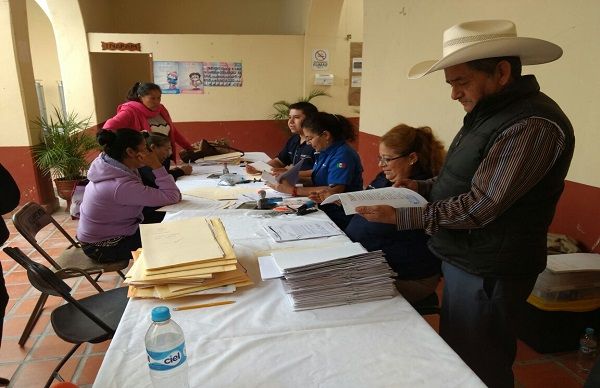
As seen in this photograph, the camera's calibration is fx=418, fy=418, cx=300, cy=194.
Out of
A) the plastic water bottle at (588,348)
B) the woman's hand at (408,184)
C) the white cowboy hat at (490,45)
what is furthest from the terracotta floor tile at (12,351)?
the plastic water bottle at (588,348)

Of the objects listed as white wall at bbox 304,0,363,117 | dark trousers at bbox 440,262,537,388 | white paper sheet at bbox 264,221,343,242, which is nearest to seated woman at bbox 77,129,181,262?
white paper sheet at bbox 264,221,343,242

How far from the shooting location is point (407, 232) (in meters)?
1.81

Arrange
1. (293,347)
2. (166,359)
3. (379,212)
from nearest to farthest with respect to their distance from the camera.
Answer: (166,359) < (293,347) < (379,212)

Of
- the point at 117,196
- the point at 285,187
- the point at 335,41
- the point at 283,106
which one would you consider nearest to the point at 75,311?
the point at 117,196

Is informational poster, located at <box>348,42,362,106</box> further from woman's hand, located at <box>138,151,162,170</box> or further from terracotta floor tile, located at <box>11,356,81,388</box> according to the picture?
terracotta floor tile, located at <box>11,356,81,388</box>

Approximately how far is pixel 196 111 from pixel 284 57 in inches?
64.3

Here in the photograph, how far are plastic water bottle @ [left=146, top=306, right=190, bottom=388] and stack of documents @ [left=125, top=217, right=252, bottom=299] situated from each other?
12.2 inches

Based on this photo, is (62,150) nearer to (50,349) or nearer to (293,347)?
(50,349)

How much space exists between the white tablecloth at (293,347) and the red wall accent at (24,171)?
161 inches

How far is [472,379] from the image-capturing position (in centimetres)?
94

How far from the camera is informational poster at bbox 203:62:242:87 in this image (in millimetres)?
6500

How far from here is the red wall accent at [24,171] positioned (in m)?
4.45

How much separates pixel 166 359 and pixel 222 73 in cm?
615

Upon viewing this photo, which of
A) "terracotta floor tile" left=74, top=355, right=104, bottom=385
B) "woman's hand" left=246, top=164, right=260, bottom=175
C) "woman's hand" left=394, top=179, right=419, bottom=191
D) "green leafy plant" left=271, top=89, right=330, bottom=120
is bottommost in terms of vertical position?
"terracotta floor tile" left=74, top=355, right=104, bottom=385
